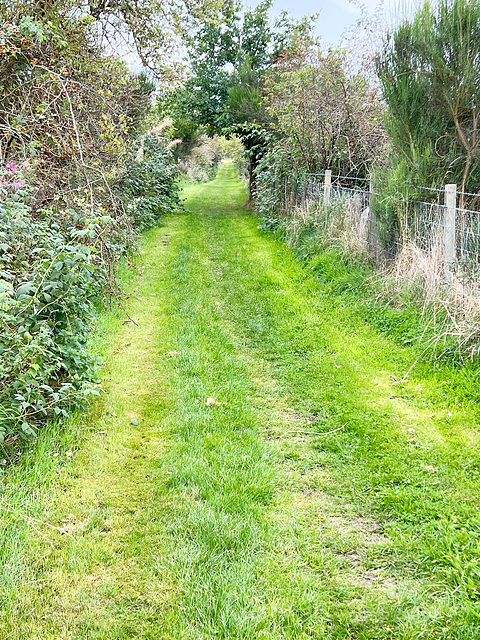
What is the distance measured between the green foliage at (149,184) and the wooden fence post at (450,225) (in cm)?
636

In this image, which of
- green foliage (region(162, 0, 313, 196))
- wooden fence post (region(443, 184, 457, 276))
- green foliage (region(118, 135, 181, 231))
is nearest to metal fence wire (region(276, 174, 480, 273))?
wooden fence post (region(443, 184, 457, 276))

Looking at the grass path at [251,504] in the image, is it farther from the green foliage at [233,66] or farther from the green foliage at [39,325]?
the green foliage at [233,66]

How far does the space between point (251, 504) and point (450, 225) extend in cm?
406

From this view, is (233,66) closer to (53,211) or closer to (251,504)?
(53,211)

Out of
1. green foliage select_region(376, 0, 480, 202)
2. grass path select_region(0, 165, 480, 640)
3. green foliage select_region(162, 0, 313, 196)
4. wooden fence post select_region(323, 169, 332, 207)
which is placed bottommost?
grass path select_region(0, 165, 480, 640)

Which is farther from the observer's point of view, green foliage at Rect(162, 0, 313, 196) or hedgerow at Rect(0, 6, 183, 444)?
green foliage at Rect(162, 0, 313, 196)

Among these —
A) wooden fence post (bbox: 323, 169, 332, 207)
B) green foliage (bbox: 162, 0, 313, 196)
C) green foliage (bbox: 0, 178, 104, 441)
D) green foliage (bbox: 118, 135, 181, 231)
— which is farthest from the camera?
green foliage (bbox: 162, 0, 313, 196)

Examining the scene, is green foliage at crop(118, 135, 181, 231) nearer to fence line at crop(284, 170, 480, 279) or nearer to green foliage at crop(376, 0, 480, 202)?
fence line at crop(284, 170, 480, 279)

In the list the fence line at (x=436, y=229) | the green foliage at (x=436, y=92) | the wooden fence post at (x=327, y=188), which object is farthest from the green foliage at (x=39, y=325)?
the wooden fence post at (x=327, y=188)

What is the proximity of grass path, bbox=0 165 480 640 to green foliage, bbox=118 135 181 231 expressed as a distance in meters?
6.54

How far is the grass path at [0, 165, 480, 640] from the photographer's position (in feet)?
6.79

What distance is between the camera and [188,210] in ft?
53.6

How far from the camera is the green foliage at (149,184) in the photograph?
10734mm

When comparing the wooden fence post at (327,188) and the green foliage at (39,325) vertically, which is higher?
the wooden fence post at (327,188)
